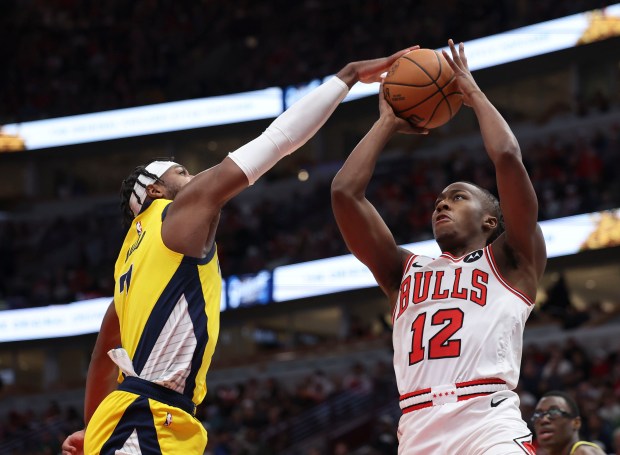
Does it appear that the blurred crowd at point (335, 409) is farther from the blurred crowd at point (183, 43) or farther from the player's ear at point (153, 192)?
the blurred crowd at point (183, 43)

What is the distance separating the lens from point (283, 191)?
28969mm

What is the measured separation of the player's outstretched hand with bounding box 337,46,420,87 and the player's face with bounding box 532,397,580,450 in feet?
9.57

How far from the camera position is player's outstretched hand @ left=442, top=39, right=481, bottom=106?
491 cm

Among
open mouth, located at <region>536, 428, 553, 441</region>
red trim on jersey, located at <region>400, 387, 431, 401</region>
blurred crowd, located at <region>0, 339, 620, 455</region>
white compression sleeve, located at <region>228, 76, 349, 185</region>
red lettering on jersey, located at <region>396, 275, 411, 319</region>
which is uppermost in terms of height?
white compression sleeve, located at <region>228, 76, 349, 185</region>

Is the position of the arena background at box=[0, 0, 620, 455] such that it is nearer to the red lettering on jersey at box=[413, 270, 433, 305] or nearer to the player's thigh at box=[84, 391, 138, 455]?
the red lettering on jersey at box=[413, 270, 433, 305]

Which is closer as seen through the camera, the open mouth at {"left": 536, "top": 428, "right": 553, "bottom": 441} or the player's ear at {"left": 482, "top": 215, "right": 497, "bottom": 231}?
the player's ear at {"left": 482, "top": 215, "right": 497, "bottom": 231}

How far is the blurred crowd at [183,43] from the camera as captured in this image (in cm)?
2862

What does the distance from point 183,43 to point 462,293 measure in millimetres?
28454

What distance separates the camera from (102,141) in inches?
1204

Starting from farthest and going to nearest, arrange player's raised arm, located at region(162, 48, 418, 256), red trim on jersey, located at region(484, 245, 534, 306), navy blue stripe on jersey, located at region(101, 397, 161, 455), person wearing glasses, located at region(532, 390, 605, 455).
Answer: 1. person wearing glasses, located at region(532, 390, 605, 455)
2. red trim on jersey, located at region(484, 245, 534, 306)
3. player's raised arm, located at region(162, 48, 418, 256)
4. navy blue stripe on jersey, located at region(101, 397, 161, 455)

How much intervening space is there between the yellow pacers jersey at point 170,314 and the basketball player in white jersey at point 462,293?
3.22 feet

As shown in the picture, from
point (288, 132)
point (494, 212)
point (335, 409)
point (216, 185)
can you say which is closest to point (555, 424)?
point (494, 212)

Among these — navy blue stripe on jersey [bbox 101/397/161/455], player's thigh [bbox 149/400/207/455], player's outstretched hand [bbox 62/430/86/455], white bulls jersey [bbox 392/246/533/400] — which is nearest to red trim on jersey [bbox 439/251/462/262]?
white bulls jersey [bbox 392/246/533/400]

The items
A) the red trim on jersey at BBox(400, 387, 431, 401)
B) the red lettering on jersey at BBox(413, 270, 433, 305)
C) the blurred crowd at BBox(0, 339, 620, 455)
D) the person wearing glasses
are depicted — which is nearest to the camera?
the red trim on jersey at BBox(400, 387, 431, 401)
